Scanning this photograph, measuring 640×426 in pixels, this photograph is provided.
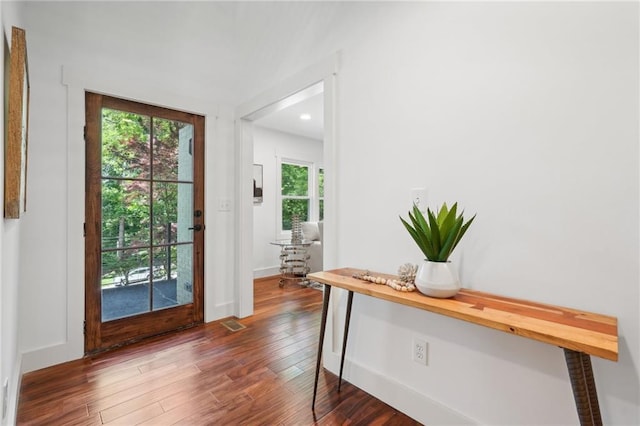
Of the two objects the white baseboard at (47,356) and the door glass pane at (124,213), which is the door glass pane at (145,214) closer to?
the door glass pane at (124,213)

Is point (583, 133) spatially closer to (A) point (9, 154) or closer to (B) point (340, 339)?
(B) point (340, 339)

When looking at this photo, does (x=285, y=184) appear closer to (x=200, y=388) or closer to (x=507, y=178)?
(x=200, y=388)

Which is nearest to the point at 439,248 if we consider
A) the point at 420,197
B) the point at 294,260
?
the point at 420,197

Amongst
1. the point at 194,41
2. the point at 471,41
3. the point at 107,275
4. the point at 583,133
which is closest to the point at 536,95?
the point at 583,133

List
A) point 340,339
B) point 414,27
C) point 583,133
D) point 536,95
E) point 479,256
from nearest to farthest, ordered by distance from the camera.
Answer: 1. point 583,133
2. point 536,95
3. point 479,256
4. point 414,27
5. point 340,339

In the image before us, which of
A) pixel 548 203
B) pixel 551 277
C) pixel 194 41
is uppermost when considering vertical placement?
pixel 194 41

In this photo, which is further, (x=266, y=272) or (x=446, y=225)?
(x=266, y=272)

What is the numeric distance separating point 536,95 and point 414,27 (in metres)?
0.73

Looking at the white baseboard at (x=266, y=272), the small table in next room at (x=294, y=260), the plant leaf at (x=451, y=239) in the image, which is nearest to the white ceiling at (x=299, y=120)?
the small table in next room at (x=294, y=260)

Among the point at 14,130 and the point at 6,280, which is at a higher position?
the point at 14,130

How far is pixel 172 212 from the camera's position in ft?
8.47

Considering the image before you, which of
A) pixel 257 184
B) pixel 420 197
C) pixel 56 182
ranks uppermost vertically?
pixel 257 184

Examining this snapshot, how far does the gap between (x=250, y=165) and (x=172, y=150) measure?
2.28ft

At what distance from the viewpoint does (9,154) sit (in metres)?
1.08
